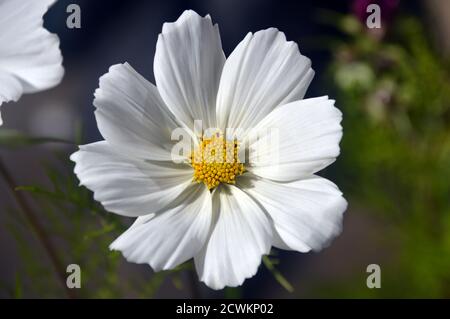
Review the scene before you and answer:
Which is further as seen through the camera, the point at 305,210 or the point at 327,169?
the point at 327,169

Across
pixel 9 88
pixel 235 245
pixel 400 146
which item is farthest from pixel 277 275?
pixel 400 146

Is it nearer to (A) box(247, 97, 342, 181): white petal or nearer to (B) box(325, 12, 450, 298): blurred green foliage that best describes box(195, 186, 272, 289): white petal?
(A) box(247, 97, 342, 181): white petal

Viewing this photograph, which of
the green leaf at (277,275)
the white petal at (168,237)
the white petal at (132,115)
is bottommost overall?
the green leaf at (277,275)

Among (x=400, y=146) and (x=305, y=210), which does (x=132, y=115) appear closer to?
(x=305, y=210)

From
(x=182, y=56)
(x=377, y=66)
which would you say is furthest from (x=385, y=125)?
(x=182, y=56)

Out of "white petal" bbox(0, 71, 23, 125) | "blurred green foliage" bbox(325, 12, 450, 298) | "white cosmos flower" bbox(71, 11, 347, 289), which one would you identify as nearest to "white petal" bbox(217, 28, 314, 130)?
"white cosmos flower" bbox(71, 11, 347, 289)

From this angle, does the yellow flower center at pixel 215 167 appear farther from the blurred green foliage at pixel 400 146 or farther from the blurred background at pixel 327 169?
the blurred green foliage at pixel 400 146

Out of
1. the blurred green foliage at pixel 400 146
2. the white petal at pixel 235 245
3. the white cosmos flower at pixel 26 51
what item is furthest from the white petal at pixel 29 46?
the blurred green foliage at pixel 400 146
